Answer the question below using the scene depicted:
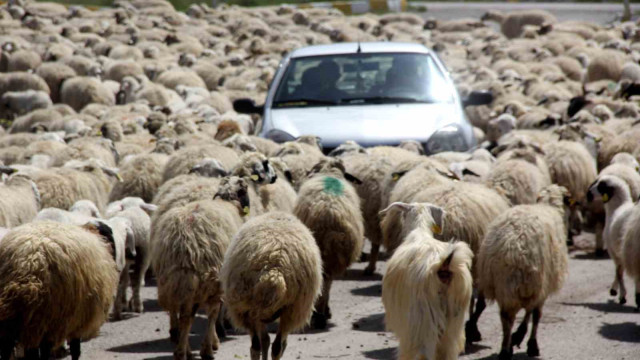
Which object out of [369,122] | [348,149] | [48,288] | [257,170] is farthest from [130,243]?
[369,122]

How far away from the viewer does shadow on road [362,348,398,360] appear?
294 inches

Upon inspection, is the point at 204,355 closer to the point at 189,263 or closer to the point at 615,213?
the point at 189,263

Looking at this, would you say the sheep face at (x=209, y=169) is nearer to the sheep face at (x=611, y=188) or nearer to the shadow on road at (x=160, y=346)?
the shadow on road at (x=160, y=346)

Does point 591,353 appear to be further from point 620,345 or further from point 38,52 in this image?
point 38,52

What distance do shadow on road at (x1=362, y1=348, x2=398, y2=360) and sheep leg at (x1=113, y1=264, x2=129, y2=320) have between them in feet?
8.01

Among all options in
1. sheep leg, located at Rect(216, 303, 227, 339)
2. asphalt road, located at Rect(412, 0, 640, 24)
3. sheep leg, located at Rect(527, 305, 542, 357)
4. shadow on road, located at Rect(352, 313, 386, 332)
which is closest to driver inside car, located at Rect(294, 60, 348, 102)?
shadow on road, located at Rect(352, 313, 386, 332)

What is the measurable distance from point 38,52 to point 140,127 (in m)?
Answer: 12.2

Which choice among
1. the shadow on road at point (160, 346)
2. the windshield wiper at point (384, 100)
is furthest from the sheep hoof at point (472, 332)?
the windshield wiper at point (384, 100)

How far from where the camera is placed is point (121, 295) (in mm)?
8828

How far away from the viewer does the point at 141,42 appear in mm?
29125

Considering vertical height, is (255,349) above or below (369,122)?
below

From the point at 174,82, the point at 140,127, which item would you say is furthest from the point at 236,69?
the point at 140,127

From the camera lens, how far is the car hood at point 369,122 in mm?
11586

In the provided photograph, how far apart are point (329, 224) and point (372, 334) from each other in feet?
3.39
